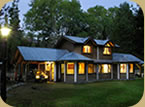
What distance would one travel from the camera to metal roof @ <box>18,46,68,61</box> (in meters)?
17.0

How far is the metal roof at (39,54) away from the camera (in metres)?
17.0

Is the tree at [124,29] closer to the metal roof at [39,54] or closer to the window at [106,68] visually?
the window at [106,68]

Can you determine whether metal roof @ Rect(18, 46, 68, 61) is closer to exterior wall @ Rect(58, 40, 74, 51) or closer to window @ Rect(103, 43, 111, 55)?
exterior wall @ Rect(58, 40, 74, 51)

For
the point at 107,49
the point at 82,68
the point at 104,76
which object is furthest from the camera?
the point at 107,49

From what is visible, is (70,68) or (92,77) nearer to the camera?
(70,68)

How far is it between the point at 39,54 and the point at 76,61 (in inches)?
158

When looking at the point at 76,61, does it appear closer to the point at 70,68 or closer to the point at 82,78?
the point at 70,68

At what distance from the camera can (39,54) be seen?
1820 cm

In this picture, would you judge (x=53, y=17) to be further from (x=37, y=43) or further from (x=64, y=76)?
(x=64, y=76)

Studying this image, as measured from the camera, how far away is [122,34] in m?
27.5

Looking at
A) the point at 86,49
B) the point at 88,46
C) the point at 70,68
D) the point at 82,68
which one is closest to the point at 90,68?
the point at 82,68

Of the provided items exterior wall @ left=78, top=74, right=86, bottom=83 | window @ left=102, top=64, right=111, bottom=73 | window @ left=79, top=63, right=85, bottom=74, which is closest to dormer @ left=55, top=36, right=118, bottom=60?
window @ left=102, top=64, right=111, bottom=73

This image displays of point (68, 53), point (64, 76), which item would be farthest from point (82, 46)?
point (64, 76)

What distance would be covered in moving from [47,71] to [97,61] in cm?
587
